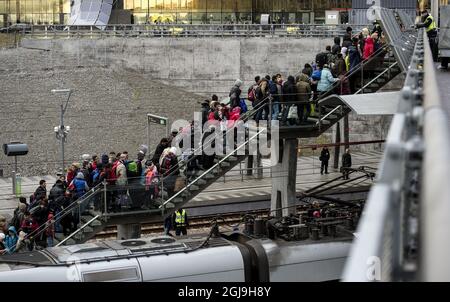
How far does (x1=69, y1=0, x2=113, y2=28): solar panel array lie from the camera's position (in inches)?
2625

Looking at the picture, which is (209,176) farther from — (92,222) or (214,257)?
(214,257)

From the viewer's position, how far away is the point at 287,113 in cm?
2311

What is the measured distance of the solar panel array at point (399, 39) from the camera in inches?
848

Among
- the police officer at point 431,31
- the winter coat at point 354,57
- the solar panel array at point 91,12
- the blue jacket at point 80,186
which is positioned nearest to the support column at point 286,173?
the winter coat at point 354,57

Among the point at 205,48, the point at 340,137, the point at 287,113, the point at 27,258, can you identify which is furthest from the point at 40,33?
the point at 27,258

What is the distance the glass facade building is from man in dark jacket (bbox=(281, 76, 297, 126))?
55.1 meters

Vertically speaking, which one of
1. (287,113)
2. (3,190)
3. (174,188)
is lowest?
(3,190)

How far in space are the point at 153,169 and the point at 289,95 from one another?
13.7 ft

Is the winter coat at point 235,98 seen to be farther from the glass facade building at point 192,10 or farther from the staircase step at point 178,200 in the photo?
the glass facade building at point 192,10

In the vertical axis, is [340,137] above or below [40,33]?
below

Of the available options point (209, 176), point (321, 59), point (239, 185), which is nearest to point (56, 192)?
point (209, 176)

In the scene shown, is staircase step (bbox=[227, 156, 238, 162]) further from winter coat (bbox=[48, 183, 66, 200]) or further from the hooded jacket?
winter coat (bbox=[48, 183, 66, 200])

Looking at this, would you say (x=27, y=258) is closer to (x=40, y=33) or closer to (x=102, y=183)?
(x=102, y=183)

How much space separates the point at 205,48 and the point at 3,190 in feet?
64.7
